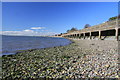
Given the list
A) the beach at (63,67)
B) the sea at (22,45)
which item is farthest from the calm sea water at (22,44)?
the beach at (63,67)

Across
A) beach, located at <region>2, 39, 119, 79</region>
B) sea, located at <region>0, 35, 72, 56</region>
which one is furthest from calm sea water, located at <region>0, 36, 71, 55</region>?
beach, located at <region>2, 39, 119, 79</region>

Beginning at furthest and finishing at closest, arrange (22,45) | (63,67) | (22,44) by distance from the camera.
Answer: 1. (22,44)
2. (22,45)
3. (63,67)

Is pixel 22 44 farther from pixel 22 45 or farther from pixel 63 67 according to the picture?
pixel 63 67

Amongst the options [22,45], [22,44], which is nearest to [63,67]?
[22,45]

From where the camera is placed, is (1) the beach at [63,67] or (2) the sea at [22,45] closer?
(1) the beach at [63,67]

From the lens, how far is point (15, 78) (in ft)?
11.1

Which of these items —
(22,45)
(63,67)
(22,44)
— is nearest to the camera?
(63,67)

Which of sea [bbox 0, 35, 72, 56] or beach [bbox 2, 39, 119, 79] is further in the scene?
sea [bbox 0, 35, 72, 56]

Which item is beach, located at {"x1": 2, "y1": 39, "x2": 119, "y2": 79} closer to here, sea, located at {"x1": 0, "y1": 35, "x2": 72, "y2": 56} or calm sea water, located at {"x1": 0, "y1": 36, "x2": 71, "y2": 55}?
sea, located at {"x1": 0, "y1": 35, "x2": 72, "y2": 56}

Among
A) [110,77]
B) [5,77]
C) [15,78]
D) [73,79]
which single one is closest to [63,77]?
[73,79]

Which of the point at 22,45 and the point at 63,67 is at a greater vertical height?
the point at 22,45

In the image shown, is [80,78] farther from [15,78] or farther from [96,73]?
[15,78]

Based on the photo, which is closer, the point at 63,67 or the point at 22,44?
the point at 63,67

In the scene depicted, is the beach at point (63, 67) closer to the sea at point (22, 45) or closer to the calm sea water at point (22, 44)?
the sea at point (22, 45)
